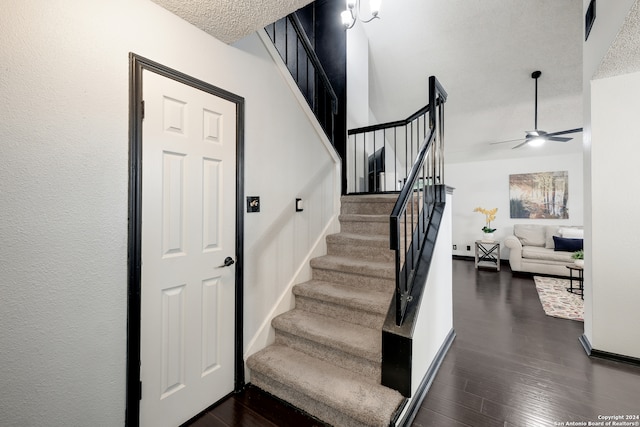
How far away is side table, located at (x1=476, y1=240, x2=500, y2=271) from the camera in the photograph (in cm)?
602

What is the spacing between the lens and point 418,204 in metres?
2.06

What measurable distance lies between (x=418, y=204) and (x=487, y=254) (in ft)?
16.7

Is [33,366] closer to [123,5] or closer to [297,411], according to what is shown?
[297,411]

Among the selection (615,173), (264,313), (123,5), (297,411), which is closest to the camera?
(123,5)

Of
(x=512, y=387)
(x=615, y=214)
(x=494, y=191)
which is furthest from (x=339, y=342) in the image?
Result: (x=494, y=191)

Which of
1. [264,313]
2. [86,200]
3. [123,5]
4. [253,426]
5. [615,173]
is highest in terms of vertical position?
Answer: [123,5]

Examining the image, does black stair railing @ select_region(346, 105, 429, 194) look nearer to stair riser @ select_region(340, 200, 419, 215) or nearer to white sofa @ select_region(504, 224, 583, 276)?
stair riser @ select_region(340, 200, 419, 215)

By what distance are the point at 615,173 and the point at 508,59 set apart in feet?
9.18

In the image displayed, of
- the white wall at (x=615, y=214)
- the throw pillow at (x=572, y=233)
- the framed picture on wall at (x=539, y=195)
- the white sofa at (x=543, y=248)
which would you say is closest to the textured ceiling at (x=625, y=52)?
the white wall at (x=615, y=214)

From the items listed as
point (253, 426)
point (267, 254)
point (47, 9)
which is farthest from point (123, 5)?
point (253, 426)

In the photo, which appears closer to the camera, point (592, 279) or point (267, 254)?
point (267, 254)

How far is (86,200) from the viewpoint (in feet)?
4.17

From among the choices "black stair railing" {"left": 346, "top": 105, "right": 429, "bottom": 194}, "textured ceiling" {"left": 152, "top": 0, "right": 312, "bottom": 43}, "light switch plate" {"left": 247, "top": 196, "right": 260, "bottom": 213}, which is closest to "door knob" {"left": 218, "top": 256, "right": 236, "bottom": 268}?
"light switch plate" {"left": 247, "top": 196, "right": 260, "bottom": 213}

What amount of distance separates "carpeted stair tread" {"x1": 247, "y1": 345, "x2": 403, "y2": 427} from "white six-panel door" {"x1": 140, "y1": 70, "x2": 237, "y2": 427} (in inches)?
12.4
